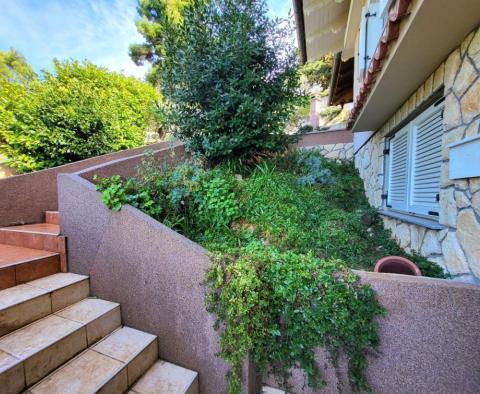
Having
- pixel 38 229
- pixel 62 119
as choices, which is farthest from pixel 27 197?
pixel 62 119

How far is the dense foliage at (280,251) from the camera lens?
1.32m

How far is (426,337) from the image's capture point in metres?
1.26

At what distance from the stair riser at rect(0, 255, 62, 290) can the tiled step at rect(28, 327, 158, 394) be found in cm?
95

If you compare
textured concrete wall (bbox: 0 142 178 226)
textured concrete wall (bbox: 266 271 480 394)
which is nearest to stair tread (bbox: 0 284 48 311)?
textured concrete wall (bbox: 0 142 178 226)

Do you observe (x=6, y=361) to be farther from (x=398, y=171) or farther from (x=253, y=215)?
(x=398, y=171)

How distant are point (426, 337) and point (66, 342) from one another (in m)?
2.42

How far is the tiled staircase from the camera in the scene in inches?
52.6

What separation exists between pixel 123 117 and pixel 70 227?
3.94m

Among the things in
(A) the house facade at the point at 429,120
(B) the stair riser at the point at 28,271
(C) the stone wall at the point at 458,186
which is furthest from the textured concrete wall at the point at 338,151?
(B) the stair riser at the point at 28,271

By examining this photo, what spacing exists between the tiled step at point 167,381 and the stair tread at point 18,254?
1.55 m

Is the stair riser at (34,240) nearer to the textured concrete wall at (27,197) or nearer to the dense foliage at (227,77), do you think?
the textured concrete wall at (27,197)

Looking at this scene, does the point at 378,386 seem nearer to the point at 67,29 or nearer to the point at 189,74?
the point at 189,74

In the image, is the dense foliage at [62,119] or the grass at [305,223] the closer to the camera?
the grass at [305,223]

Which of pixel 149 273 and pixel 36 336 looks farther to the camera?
pixel 149 273
